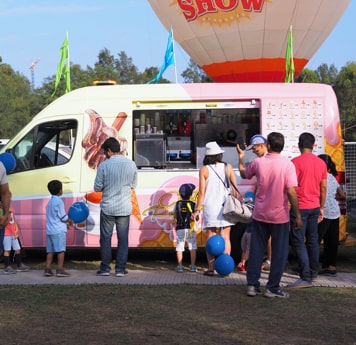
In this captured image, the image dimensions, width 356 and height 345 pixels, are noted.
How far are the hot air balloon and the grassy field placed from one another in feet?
56.2

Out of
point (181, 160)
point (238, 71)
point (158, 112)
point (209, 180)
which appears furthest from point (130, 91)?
point (238, 71)

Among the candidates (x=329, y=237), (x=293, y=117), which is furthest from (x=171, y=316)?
(x=293, y=117)

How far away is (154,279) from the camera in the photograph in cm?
938

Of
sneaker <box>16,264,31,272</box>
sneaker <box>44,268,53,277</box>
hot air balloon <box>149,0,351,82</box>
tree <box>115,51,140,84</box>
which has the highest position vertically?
tree <box>115,51,140,84</box>

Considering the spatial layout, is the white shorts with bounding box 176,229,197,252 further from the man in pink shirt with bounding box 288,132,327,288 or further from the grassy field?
the man in pink shirt with bounding box 288,132,327,288

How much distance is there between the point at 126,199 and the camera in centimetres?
956

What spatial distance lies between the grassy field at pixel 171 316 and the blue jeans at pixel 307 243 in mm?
299

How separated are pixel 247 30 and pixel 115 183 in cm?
1639

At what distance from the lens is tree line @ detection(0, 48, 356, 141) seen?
63.9 m

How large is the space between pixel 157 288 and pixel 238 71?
1760 cm

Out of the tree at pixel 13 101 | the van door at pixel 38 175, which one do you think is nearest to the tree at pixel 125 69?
the tree at pixel 13 101

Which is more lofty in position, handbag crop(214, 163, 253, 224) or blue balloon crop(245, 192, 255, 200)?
blue balloon crop(245, 192, 255, 200)

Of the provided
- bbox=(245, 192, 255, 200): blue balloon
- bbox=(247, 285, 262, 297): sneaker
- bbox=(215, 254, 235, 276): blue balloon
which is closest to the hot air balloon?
bbox=(245, 192, 255, 200): blue balloon

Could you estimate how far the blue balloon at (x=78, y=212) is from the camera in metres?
9.89
